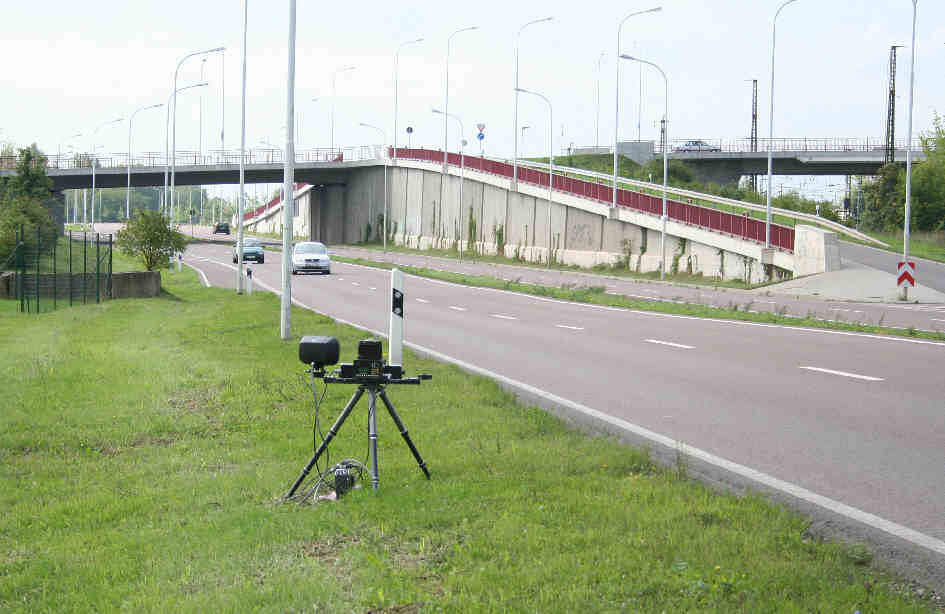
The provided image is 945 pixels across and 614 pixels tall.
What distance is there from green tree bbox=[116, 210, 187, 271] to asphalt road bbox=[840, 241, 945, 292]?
28896 mm

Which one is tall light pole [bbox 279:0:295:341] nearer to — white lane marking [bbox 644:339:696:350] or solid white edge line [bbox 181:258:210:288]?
white lane marking [bbox 644:339:696:350]

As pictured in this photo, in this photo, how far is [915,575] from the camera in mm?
5430

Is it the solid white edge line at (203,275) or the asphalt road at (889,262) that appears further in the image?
the solid white edge line at (203,275)

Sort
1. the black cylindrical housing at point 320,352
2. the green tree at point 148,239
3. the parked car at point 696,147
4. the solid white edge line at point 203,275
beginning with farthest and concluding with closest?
1. the parked car at point 696,147
2. the solid white edge line at point 203,275
3. the green tree at point 148,239
4. the black cylindrical housing at point 320,352

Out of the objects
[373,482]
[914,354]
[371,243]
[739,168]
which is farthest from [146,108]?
[373,482]

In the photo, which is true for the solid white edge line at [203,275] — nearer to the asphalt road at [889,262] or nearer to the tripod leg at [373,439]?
the asphalt road at [889,262]

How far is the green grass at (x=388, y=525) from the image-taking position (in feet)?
16.3

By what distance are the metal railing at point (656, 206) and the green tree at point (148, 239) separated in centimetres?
2495

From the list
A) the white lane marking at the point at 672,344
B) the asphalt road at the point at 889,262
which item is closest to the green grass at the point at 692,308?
the white lane marking at the point at 672,344

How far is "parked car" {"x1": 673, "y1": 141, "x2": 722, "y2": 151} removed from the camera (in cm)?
9518

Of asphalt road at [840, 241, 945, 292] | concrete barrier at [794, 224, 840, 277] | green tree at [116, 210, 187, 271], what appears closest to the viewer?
green tree at [116, 210, 187, 271]

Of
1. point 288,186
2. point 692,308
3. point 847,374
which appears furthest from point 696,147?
point 847,374

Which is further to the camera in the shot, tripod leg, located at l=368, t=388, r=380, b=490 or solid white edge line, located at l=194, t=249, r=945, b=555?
tripod leg, located at l=368, t=388, r=380, b=490

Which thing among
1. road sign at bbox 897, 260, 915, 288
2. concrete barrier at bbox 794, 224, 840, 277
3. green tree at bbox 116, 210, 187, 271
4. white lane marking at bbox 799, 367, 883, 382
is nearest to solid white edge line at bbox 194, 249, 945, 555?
white lane marking at bbox 799, 367, 883, 382
